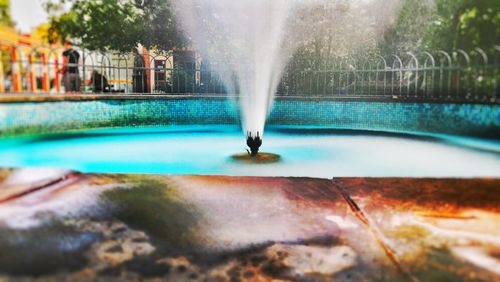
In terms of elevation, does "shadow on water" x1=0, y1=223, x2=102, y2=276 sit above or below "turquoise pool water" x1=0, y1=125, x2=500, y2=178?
above

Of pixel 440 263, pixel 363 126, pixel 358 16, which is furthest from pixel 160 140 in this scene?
pixel 358 16

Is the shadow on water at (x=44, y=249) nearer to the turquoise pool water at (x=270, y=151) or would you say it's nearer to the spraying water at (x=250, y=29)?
the turquoise pool water at (x=270, y=151)

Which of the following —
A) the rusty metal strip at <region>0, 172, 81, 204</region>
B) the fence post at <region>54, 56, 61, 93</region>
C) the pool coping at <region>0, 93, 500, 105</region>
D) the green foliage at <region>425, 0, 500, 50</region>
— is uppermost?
the green foliage at <region>425, 0, 500, 50</region>

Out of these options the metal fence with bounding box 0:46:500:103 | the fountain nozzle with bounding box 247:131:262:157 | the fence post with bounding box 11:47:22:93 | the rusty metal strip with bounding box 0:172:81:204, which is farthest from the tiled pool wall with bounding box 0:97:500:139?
the rusty metal strip with bounding box 0:172:81:204

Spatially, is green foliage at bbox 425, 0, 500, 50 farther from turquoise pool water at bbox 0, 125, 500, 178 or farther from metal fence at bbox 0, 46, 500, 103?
turquoise pool water at bbox 0, 125, 500, 178

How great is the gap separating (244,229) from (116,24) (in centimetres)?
883

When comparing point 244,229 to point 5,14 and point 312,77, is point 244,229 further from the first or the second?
point 312,77

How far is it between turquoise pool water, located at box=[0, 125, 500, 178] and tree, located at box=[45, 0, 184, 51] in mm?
2652

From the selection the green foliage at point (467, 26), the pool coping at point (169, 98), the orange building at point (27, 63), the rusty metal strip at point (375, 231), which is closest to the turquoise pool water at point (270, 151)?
the pool coping at point (169, 98)

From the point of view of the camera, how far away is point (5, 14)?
6.39 metres

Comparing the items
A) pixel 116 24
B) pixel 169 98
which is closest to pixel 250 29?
pixel 116 24

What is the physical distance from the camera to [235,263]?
3.70 feet

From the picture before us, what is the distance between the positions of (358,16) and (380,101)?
17.2ft

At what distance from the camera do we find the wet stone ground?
3.52ft
